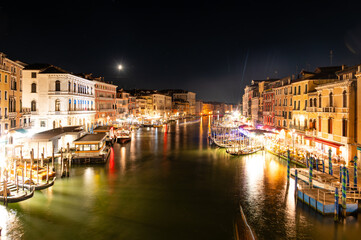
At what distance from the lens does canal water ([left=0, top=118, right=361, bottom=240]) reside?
11.3 meters

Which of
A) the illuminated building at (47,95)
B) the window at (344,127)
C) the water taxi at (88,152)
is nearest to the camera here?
the window at (344,127)

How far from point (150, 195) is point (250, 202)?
571 cm

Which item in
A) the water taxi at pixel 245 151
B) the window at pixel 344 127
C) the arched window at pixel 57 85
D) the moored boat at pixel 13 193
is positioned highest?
the arched window at pixel 57 85

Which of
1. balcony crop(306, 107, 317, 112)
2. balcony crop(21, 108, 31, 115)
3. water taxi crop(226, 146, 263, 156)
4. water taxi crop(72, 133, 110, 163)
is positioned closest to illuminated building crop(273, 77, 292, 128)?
water taxi crop(226, 146, 263, 156)

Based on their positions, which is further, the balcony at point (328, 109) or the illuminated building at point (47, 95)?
the illuminated building at point (47, 95)

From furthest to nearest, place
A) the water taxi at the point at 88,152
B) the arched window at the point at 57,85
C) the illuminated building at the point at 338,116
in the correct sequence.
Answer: the arched window at the point at 57,85, the water taxi at the point at 88,152, the illuminated building at the point at 338,116

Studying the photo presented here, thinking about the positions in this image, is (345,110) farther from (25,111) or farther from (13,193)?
(25,111)

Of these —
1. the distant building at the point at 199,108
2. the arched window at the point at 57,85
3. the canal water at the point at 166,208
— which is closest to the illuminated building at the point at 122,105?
the arched window at the point at 57,85

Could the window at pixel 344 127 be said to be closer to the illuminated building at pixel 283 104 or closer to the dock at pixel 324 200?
the dock at pixel 324 200

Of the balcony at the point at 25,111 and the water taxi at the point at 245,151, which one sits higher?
the balcony at the point at 25,111

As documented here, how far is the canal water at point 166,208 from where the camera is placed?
11297 mm

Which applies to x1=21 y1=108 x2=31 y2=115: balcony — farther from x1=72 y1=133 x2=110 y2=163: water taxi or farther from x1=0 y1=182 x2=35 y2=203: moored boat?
x1=0 y1=182 x2=35 y2=203: moored boat

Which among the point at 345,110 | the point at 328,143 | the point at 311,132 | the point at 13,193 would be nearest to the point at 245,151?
the point at 311,132

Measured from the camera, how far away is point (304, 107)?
2680 cm
